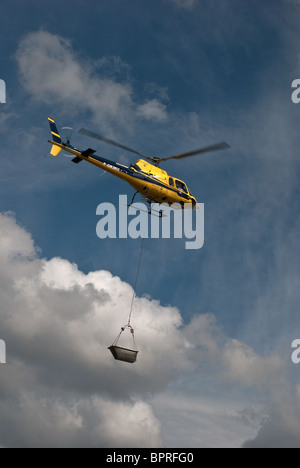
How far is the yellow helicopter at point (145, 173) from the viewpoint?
4800 centimetres

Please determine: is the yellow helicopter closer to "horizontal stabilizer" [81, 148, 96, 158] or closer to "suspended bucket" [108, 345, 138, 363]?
"horizontal stabilizer" [81, 148, 96, 158]

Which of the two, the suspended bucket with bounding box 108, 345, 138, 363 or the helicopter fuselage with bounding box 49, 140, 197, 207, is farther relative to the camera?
the helicopter fuselage with bounding box 49, 140, 197, 207

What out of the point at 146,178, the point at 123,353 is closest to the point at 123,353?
the point at 123,353

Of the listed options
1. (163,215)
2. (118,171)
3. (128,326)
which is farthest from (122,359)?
(118,171)

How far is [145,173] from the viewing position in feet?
169

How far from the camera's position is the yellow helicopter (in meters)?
48.0

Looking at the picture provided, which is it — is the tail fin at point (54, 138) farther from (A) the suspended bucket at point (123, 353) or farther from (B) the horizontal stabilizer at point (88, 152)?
(A) the suspended bucket at point (123, 353)

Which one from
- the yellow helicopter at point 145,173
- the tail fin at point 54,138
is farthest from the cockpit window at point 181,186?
the tail fin at point 54,138

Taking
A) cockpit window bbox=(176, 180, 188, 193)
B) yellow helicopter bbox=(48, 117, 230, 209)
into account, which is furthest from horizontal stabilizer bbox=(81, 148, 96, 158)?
cockpit window bbox=(176, 180, 188, 193)
